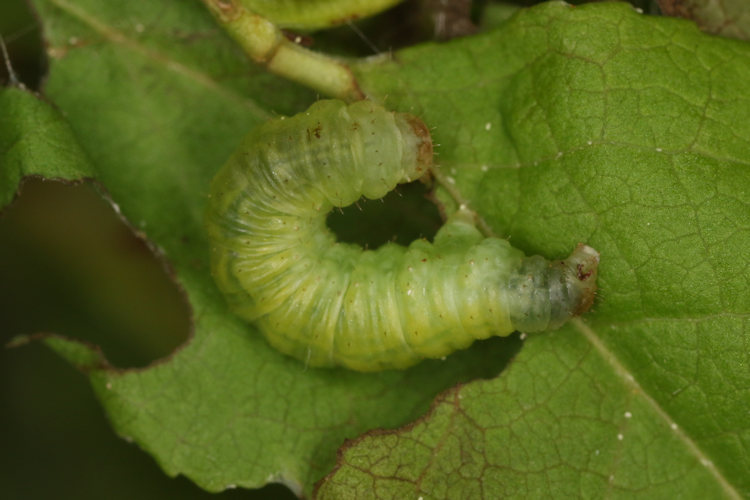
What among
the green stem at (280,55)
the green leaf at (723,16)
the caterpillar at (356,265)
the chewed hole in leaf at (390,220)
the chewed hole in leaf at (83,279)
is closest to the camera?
the caterpillar at (356,265)

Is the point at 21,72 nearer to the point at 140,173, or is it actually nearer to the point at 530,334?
the point at 140,173

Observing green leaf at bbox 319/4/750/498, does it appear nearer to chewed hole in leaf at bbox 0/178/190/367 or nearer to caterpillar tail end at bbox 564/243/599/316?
A: caterpillar tail end at bbox 564/243/599/316

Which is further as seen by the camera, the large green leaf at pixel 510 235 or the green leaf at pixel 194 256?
the green leaf at pixel 194 256

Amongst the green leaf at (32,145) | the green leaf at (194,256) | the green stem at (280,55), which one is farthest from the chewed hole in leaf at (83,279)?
the green stem at (280,55)

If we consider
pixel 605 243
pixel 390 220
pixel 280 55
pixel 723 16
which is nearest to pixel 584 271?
pixel 605 243

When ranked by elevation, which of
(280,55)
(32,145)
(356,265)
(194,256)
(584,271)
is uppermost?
(32,145)

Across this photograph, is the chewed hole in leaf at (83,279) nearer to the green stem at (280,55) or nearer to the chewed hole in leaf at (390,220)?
the chewed hole in leaf at (390,220)

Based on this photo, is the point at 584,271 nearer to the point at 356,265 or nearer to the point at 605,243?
the point at 605,243
